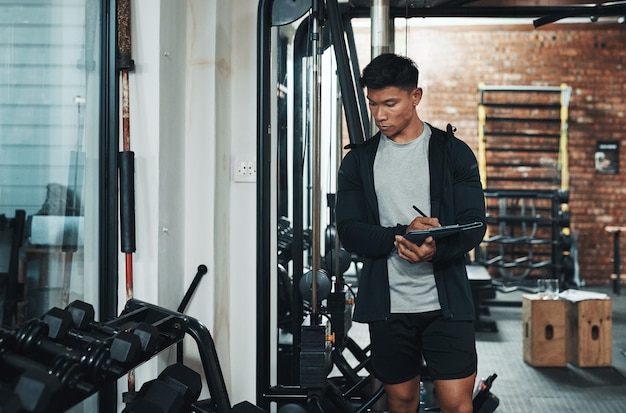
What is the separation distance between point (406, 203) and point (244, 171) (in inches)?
44.3

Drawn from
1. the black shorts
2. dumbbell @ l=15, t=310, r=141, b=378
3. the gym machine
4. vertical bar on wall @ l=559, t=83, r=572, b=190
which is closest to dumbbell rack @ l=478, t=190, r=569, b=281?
vertical bar on wall @ l=559, t=83, r=572, b=190

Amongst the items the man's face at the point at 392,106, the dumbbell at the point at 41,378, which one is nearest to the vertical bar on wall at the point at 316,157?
the man's face at the point at 392,106

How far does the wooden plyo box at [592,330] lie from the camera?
4.59 m

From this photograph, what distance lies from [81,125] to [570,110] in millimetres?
7326

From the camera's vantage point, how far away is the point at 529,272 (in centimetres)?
792

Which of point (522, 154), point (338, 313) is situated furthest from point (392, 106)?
point (522, 154)

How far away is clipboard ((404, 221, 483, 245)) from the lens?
1905mm

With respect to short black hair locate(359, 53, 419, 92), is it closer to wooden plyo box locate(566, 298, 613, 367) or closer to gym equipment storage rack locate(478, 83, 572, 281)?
wooden plyo box locate(566, 298, 613, 367)

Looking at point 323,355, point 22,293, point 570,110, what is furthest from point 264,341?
point 570,110

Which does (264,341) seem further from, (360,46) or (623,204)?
(623,204)

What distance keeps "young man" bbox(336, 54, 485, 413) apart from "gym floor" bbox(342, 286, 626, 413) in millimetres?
1764

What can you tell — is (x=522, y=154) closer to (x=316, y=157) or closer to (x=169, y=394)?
(x=316, y=157)

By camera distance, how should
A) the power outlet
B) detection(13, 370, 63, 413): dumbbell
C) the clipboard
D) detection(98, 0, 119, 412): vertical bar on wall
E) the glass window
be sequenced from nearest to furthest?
1. detection(13, 370, 63, 413): dumbbell
2. the clipboard
3. the glass window
4. detection(98, 0, 119, 412): vertical bar on wall
5. the power outlet

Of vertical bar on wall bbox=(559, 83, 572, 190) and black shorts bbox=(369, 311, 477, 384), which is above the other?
vertical bar on wall bbox=(559, 83, 572, 190)
